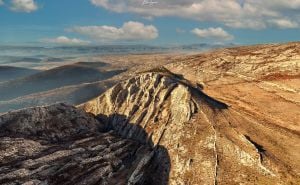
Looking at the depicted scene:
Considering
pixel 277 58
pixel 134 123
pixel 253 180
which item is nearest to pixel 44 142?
pixel 134 123

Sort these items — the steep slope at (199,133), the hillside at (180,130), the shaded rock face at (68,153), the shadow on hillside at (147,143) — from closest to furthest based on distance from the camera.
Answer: the shaded rock face at (68,153) → the steep slope at (199,133) → the hillside at (180,130) → the shadow on hillside at (147,143)

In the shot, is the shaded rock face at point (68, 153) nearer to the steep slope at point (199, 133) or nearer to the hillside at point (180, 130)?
the hillside at point (180, 130)

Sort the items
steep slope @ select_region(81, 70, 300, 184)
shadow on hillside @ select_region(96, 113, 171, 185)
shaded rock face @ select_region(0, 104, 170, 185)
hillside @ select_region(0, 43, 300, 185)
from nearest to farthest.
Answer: shaded rock face @ select_region(0, 104, 170, 185), steep slope @ select_region(81, 70, 300, 184), hillside @ select_region(0, 43, 300, 185), shadow on hillside @ select_region(96, 113, 171, 185)

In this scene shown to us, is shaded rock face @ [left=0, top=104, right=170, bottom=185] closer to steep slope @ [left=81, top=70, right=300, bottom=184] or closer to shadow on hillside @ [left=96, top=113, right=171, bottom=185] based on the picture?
shadow on hillside @ [left=96, top=113, right=171, bottom=185]

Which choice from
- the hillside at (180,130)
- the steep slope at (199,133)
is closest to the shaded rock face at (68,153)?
the hillside at (180,130)

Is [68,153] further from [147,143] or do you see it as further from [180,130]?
[180,130]

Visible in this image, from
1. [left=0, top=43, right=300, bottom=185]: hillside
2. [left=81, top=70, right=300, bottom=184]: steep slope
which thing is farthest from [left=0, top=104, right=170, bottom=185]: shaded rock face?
[left=81, top=70, right=300, bottom=184]: steep slope

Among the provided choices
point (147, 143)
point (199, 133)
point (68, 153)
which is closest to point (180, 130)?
point (199, 133)
